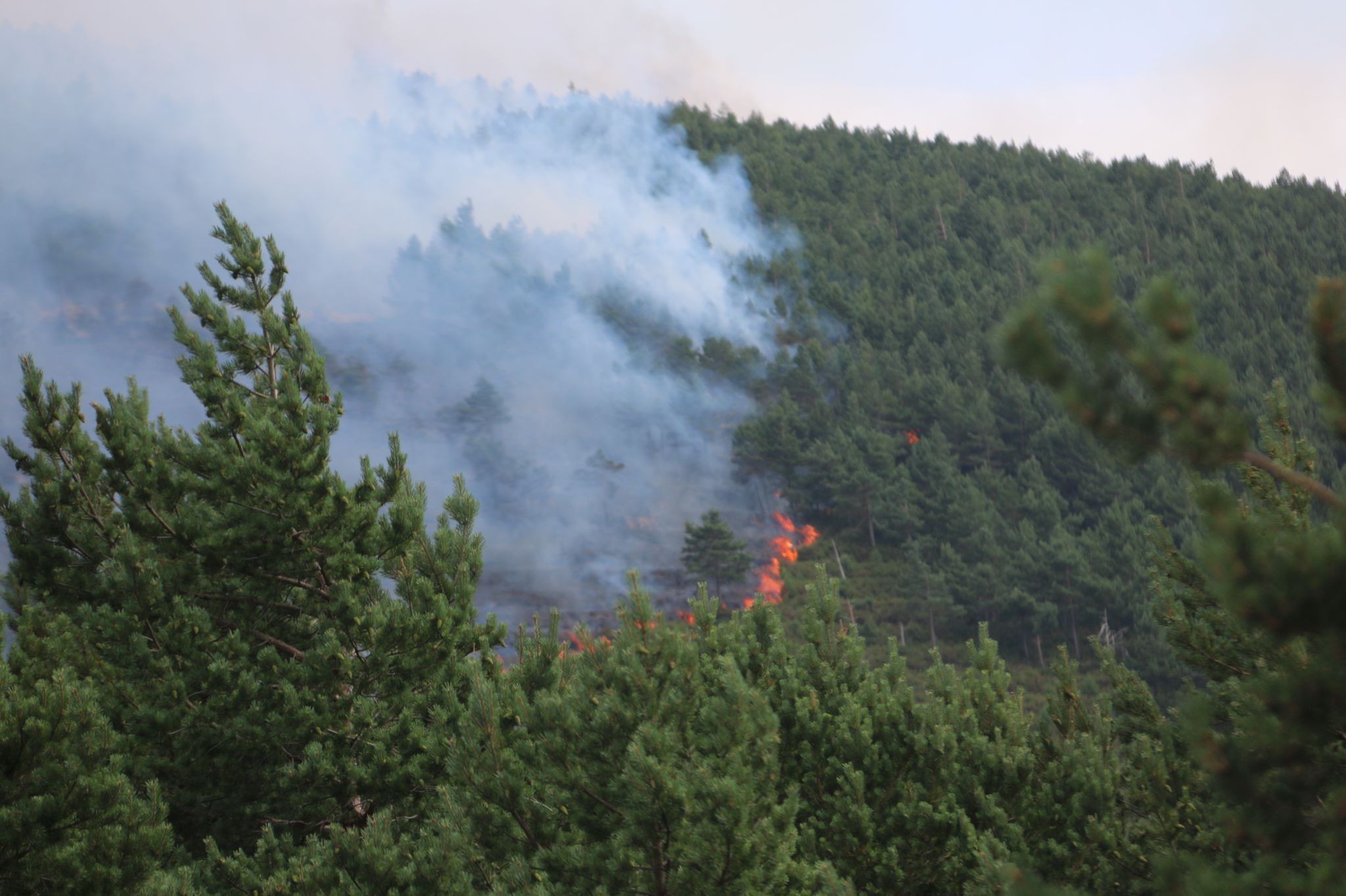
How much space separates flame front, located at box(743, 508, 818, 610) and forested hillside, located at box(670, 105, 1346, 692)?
84 centimetres

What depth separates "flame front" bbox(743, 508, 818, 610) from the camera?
4612 centimetres

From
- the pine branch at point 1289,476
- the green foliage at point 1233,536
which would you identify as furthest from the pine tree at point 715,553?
the pine branch at point 1289,476

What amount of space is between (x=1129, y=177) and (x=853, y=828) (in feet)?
264

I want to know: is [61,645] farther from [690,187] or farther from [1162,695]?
[690,187]

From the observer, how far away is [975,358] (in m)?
57.2

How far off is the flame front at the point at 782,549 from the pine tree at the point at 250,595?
3644 centimetres

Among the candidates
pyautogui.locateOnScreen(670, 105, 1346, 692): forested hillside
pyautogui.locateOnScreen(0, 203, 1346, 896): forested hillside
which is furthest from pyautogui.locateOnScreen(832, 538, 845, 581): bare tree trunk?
pyautogui.locateOnScreen(0, 203, 1346, 896): forested hillside

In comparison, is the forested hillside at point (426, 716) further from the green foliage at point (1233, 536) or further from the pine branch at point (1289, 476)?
the pine branch at point (1289, 476)

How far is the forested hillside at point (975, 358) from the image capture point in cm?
4250

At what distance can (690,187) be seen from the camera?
7850 centimetres

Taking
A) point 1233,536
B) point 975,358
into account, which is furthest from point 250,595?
point 975,358

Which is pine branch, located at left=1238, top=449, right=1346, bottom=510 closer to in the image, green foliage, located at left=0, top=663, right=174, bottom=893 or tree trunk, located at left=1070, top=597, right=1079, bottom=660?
green foliage, located at left=0, top=663, right=174, bottom=893

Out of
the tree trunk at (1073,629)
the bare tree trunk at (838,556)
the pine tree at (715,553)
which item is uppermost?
the bare tree trunk at (838,556)

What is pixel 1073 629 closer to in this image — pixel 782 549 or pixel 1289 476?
pixel 782 549
